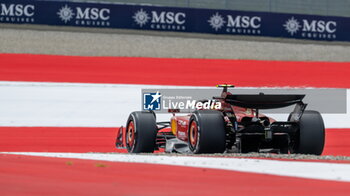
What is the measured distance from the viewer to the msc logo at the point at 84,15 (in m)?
29.7

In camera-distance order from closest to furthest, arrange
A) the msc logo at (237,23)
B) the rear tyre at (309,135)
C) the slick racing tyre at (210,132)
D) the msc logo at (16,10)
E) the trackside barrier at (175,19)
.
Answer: the slick racing tyre at (210,132) → the rear tyre at (309,135) → the msc logo at (16,10) → the trackside barrier at (175,19) → the msc logo at (237,23)

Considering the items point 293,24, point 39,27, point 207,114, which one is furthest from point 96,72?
point 207,114

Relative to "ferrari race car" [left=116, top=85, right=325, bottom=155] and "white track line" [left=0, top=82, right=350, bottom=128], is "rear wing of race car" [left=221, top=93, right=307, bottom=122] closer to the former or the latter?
"ferrari race car" [left=116, top=85, right=325, bottom=155]

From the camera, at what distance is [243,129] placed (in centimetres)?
1120

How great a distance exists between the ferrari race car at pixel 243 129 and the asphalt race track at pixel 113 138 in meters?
0.41

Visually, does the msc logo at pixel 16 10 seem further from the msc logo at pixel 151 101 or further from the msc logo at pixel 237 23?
the msc logo at pixel 151 101

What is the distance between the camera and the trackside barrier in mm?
29375

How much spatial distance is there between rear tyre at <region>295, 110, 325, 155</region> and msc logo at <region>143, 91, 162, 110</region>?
2296 millimetres

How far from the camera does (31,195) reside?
6133 millimetres

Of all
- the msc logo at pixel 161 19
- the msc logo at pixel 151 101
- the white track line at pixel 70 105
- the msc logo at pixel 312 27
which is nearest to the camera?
Result: the msc logo at pixel 151 101

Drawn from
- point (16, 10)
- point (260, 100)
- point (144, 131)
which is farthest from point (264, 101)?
point (16, 10)

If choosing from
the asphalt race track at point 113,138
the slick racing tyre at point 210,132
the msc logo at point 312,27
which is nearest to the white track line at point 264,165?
the asphalt race track at point 113,138

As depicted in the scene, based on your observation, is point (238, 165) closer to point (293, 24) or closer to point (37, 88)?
point (37, 88)

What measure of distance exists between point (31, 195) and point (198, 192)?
54.8 inches
